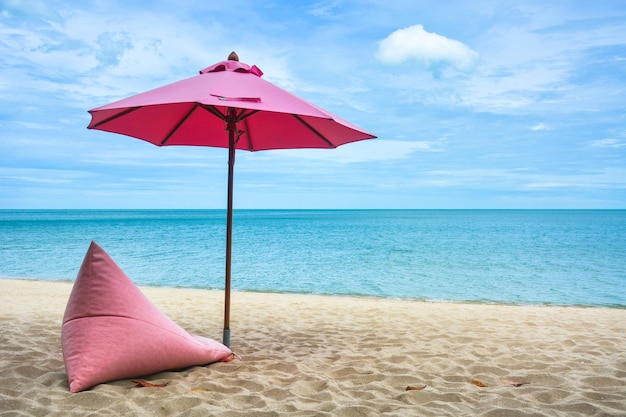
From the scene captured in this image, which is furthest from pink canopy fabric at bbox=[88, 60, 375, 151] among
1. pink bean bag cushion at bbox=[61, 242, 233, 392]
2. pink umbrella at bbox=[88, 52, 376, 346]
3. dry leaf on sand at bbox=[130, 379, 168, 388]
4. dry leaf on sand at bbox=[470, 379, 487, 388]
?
dry leaf on sand at bbox=[470, 379, 487, 388]

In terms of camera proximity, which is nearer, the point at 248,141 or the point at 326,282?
the point at 248,141

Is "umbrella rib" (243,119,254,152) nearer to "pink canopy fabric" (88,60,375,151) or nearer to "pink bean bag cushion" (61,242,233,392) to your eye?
"pink canopy fabric" (88,60,375,151)

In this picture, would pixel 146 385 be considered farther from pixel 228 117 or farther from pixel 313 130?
pixel 313 130

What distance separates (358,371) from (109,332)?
1790 millimetres

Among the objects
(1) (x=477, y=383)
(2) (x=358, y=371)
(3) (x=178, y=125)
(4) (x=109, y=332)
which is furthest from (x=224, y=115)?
(1) (x=477, y=383)

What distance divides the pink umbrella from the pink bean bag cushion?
0.80 meters

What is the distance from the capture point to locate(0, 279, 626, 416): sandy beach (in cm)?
276

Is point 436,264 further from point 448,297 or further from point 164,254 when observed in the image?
point 164,254

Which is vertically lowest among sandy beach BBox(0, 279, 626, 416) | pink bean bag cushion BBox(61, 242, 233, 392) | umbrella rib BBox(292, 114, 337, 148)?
sandy beach BBox(0, 279, 626, 416)

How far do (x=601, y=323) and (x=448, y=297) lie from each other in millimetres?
5164

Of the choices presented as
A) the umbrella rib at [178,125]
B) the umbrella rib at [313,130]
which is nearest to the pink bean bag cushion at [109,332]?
the umbrella rib at [178,125]

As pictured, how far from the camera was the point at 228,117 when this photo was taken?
3.94 m

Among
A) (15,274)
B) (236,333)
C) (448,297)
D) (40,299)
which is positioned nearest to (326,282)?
(448,297)

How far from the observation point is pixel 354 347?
451 cm
